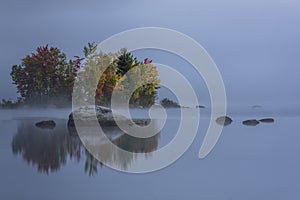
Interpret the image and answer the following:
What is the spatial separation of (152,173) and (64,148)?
0.51m

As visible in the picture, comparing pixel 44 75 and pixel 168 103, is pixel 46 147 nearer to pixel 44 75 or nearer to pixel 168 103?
pixel 44 75

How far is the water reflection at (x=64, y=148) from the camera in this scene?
223 cm

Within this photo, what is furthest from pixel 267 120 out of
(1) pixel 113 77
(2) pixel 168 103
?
(1) pixel 113 77

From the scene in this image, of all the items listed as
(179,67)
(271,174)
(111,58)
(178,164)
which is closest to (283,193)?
(271,174)

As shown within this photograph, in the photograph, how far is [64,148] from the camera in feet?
7.39

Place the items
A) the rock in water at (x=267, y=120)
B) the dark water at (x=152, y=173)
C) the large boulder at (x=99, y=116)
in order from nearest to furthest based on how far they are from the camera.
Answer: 1. the dark water at (x=152, y=173)
2. the large boulder at (x=99, y=116)
3. the rock in water at (x=267, y=120)

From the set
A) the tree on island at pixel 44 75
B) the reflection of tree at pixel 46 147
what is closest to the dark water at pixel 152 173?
the reflection of tree at pixel 46 147

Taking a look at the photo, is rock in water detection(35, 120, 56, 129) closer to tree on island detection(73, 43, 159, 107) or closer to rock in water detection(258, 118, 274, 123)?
tree on island detection(73, 43, 159, 107)

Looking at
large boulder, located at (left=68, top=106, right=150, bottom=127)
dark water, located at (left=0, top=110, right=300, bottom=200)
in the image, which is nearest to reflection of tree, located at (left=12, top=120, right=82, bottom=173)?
dark water, located at (left=0, top=110, right=300, bottom=200)

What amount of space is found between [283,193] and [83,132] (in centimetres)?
112

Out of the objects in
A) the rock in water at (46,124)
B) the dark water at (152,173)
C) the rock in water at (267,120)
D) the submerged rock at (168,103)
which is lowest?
the dark water at (152,173)

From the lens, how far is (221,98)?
2279 mm

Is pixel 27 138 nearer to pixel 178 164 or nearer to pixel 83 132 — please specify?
pixel 83 132

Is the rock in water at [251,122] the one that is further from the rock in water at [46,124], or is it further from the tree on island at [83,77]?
the rock in water at [46,124]
